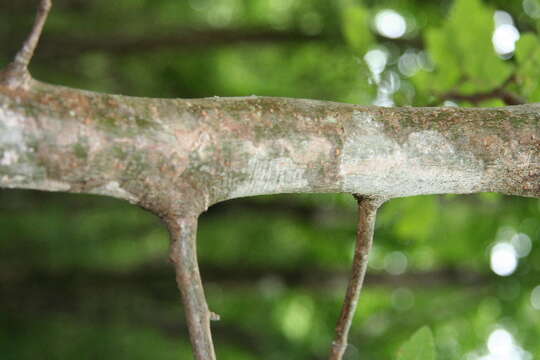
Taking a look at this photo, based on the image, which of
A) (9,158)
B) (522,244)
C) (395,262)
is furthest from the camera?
(395,262)

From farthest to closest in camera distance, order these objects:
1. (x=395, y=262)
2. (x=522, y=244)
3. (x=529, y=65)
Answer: (x=395, y=262) < (x=522, y=244) < (x=529, y=65)

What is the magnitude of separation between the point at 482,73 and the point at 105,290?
18.0 ft

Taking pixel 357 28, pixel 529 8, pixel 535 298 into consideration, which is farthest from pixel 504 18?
pixel 535 298

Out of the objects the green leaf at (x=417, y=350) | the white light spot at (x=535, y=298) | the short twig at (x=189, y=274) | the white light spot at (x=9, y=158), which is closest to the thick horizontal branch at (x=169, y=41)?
the white light spot at (x=535, y=298)

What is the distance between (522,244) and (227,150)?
5.21 metres

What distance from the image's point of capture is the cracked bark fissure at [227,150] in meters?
1.17

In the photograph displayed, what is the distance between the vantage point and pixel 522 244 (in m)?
5.79

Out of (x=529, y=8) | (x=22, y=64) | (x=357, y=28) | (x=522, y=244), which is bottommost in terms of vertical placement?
(x=22, y=64)

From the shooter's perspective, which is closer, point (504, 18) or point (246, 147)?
point (246, 147)

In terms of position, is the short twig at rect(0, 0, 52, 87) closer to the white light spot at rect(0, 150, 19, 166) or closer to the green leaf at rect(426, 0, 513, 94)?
the white light spot at rect(0, 150, 19, 166)

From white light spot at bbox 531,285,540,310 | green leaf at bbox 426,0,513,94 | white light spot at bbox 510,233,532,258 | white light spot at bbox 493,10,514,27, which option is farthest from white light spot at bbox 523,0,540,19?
white light spot at bbox 531,285,540,310

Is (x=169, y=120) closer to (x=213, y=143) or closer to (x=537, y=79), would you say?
(x=213, y=143)

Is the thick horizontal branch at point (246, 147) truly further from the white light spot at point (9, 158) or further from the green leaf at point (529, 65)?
the green leaf at point (529, 65)

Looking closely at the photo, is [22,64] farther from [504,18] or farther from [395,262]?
[395,262]
